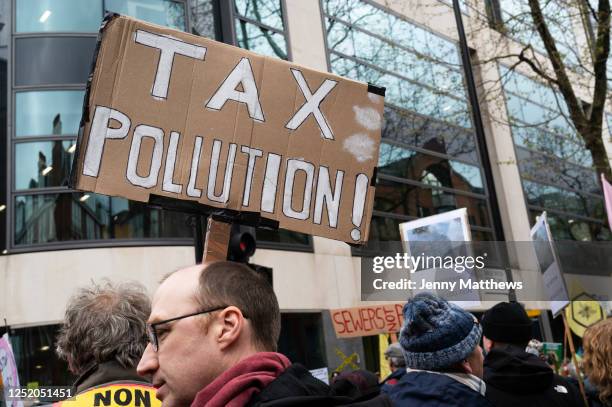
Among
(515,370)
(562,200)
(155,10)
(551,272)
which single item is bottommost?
(515,370)

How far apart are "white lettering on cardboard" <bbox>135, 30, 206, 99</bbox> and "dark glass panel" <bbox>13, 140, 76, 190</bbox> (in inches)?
459

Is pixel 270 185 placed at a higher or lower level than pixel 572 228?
lower

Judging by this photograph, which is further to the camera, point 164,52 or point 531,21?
point 531,21

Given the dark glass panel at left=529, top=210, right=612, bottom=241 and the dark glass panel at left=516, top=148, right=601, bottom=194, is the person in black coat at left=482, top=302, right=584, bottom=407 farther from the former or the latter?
the dark glass panel at left=529, top=210, right=612, bottom=241

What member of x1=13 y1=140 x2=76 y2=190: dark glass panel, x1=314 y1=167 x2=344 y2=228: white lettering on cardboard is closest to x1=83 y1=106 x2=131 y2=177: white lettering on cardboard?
x1=314 y1=167 x2=344 y2=228: white lettering on cardboard

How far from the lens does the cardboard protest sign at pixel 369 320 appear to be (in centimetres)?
934

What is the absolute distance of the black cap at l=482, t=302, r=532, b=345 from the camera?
351 cm

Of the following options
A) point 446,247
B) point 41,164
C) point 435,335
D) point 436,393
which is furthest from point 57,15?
point 436,393

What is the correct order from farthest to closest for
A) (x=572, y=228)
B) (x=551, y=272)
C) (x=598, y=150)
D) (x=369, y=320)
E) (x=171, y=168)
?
1. (x=572, y=228)
2. (x=598, y=150)
3. (x=369, y=320)
4. (x=551, y=272)
5. (x=171, y=168)

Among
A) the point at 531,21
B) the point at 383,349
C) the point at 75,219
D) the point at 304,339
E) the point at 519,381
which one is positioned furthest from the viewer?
the point at 304,339

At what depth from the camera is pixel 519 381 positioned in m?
3.35

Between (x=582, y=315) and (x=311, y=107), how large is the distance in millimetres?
5990

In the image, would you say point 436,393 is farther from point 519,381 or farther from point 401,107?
point 401,107

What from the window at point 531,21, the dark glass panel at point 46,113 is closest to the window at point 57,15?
the dark glass panel at point 46,113
